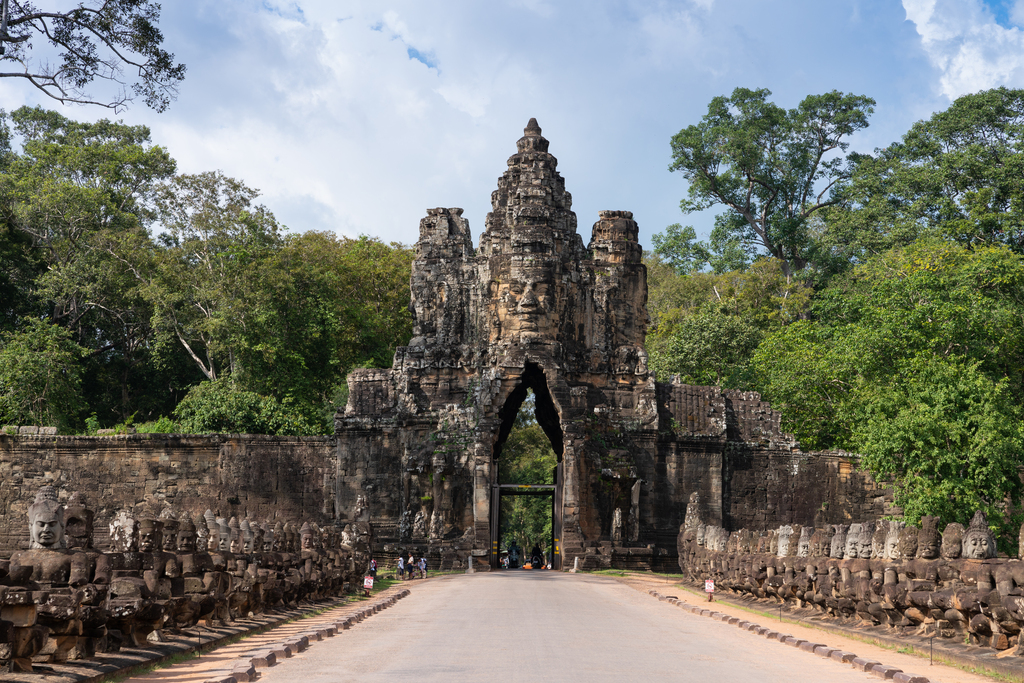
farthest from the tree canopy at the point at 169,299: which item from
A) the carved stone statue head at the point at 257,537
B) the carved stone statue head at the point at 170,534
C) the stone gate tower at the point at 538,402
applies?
the carved stone statue head at the point at 170,534

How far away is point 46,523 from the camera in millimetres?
9016

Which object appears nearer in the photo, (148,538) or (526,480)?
(148,538)

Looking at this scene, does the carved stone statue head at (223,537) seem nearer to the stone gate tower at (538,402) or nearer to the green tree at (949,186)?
the stone gate tower at (538,402)

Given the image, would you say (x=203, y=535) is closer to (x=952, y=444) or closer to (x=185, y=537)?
(x=185, y=537)

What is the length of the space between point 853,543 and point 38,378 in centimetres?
3168

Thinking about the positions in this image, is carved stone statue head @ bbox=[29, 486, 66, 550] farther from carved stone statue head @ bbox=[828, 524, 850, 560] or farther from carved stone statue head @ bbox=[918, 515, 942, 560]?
carved stone statue head @ bbox=[828, 524, 850, 560]

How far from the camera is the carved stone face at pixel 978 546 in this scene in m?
11.7

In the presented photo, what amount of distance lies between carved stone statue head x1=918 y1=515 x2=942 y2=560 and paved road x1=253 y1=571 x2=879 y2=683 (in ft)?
6.96

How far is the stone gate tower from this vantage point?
3072 cm

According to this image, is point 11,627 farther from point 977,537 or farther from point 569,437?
point 569,437

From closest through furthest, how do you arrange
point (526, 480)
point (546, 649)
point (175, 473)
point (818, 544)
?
point (546, 649) → point (818, 544) → point (175, 473) → point (526, 480)

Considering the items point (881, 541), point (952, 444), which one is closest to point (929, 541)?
point (881, 541)

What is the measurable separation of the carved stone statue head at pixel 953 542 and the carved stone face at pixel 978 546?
20 centimetres

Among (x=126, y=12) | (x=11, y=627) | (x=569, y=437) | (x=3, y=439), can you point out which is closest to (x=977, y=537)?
(x=11, y=627)
